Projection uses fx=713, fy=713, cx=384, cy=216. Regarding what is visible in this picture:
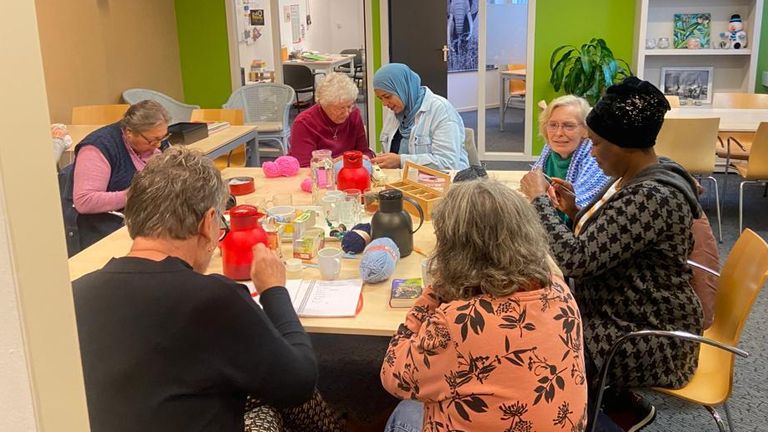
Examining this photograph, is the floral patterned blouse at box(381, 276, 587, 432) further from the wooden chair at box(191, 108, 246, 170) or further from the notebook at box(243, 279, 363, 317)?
the wooden chair at box(191, 108, 246, 170)

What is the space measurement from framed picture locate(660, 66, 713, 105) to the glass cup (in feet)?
15.9

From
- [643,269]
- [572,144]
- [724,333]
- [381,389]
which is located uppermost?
[572,144]

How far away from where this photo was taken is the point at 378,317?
193 cm

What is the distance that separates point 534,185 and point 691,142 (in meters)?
2.52

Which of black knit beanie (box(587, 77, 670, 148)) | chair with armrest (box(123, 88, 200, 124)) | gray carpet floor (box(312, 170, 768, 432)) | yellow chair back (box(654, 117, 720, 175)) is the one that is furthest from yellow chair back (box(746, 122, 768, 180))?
chair with armrest (box(123, 88, 200, 124))

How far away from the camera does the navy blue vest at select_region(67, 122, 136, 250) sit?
308 centimetres

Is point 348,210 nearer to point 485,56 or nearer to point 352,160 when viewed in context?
point 352,160

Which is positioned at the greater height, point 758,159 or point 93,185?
point 93,185

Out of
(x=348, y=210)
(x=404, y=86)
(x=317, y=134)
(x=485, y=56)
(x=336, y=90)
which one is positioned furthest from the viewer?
→ (x=485, y=56)

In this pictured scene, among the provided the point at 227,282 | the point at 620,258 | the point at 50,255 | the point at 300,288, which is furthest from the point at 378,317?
the point at 50,255

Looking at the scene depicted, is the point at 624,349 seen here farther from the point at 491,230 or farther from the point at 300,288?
the point at 300,288

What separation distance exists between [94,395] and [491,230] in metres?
0.85

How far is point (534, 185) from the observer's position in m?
2.38

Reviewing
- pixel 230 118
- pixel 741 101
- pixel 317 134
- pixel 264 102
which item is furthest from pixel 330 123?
pixel 741 101
